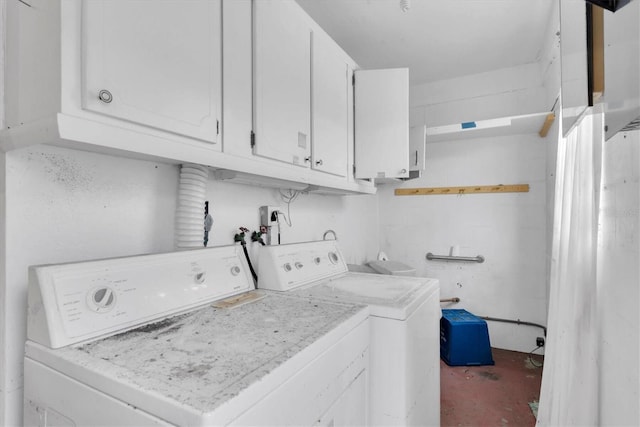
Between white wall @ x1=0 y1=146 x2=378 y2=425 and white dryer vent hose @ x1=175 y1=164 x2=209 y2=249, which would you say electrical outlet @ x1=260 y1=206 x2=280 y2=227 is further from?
white dryer vent hose @ x1=175 y1=164 x2=209 y2=249

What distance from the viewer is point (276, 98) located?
1.46m

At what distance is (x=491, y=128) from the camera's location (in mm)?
2789

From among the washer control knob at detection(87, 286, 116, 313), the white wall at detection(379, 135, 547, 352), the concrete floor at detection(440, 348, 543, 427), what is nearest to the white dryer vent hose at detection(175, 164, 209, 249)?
the washer control knob at detection(87, 286, 116, 313)

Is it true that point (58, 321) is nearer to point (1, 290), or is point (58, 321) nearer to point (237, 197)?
point (1, 290)

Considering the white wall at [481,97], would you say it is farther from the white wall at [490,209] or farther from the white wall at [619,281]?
the white wall at [619,281]

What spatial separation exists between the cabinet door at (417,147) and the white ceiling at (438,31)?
0.68 meters

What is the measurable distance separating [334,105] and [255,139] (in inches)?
32.8

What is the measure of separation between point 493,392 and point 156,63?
2.97 m

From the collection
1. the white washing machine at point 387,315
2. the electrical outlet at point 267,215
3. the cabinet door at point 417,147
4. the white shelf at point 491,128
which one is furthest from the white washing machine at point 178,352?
the white shelf at point 491,128

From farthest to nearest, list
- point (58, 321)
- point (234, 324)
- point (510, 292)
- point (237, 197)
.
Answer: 1. point (510, 292)
2. point (237, 197)
3. point (234, 324)
4. point (58, 321)

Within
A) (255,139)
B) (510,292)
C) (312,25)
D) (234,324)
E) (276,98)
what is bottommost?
(510,292)

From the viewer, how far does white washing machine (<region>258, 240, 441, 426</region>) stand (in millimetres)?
1208

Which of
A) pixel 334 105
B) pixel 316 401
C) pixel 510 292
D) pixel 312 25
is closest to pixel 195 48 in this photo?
pixel 312 25

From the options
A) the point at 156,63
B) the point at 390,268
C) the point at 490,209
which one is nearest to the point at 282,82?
the point at 156,63
